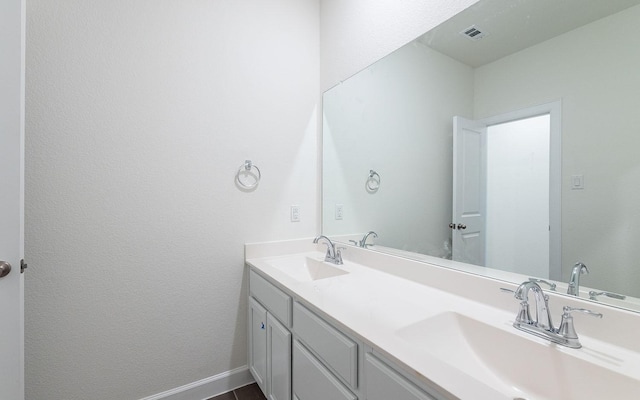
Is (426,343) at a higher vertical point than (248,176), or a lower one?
lower

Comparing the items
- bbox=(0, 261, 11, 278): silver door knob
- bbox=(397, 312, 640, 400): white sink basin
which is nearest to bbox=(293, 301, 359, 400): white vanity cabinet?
bbox=(397, 312, 640, 400): white sink basin

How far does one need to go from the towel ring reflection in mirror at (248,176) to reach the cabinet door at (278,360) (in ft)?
2.65

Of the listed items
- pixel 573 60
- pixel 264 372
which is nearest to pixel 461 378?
pixel 573 60

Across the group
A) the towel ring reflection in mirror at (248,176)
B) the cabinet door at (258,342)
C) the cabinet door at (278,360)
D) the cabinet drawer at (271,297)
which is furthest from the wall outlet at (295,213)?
the cabinet door at (278,360)

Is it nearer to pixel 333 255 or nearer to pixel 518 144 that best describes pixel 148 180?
pixel 333 255

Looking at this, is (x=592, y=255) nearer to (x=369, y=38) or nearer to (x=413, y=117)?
(x=413, y=117)

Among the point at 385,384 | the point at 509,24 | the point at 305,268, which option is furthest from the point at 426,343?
the point at 509,24

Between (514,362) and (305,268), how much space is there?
119 centimetres

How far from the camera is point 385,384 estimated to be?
0.74 metres

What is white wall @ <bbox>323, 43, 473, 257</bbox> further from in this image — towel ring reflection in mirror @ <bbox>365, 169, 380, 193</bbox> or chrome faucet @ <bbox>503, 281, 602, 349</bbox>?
chrome faucet @ <bbox>503, 281, 602, 349</bbox>

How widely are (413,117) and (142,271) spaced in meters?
1.72

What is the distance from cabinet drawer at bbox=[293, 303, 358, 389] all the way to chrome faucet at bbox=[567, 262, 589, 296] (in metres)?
0.71

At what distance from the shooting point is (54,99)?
1315 mm

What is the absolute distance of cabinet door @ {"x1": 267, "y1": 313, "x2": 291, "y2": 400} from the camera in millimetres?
1247
